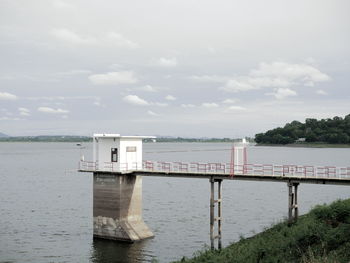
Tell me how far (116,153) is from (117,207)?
4930 mm

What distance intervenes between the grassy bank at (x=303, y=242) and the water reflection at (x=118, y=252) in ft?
26.3

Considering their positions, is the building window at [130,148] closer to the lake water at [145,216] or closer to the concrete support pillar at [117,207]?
the concrete support pillar at [117,207]

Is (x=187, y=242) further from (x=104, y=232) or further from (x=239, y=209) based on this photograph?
(x=239, y=209)

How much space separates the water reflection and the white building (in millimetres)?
6602

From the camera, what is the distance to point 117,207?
39.6 meters

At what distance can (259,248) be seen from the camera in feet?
90.5

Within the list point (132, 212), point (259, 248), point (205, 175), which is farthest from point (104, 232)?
point (259, 248)

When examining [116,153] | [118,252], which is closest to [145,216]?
[116,153]

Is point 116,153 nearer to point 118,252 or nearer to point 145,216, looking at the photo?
point 118,252

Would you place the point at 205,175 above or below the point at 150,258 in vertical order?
above

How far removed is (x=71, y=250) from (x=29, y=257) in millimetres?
3574

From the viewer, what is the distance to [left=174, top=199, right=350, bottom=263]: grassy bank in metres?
24.0

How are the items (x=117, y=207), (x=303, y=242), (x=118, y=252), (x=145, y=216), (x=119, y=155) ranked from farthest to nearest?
(x=145, y=216), (x=119, y=155), (x=117, y=207), (x=118, y=252), (x=303, y=242)

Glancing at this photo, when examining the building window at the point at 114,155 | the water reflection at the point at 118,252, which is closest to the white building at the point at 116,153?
the building window at the point at 114,155
